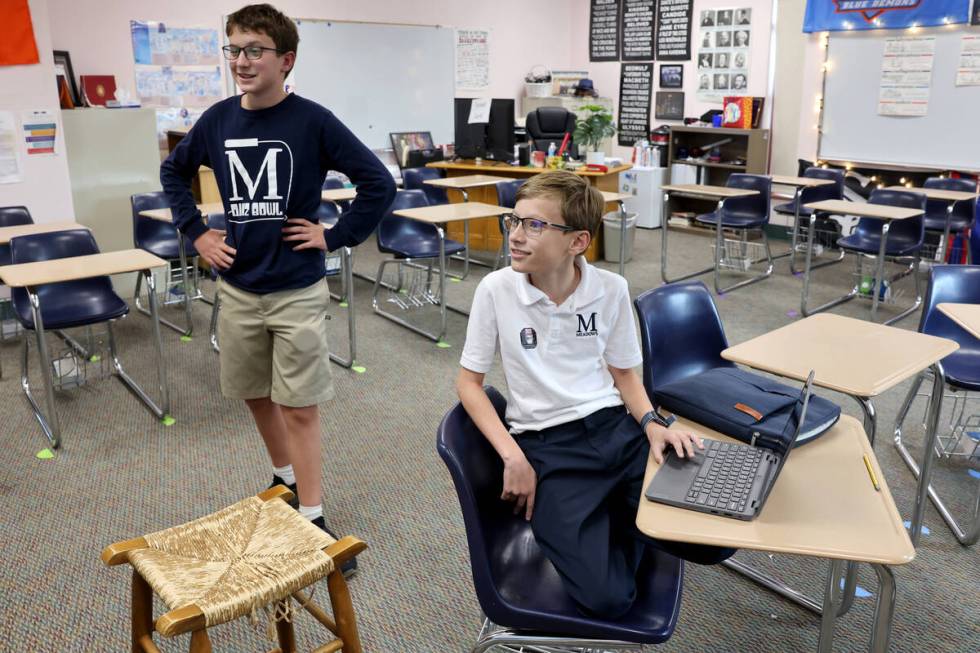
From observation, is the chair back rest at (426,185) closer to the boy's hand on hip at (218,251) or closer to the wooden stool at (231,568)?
the boy's hand on hip at (218,251)

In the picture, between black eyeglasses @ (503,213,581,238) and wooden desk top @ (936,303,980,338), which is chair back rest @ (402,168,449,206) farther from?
black eyeglasses @ (503,213,581,238)

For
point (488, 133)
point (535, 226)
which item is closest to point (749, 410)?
point (535, 226)

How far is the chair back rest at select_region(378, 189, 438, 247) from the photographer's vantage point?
198 inches

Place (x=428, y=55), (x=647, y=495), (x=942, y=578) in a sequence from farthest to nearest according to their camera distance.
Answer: (x=428, y=55) < (x=942, y=578) < (x=647, y=495)

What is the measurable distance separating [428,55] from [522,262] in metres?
6.83

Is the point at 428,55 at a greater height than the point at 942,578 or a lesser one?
greater

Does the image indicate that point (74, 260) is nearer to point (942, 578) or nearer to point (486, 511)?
point (486, 511)

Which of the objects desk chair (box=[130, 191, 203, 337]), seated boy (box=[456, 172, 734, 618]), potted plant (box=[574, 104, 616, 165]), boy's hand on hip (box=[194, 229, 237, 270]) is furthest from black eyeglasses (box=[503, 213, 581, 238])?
potted plant (box=[574, 104, 616, 165])

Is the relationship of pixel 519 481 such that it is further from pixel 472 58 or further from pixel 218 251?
pixel 472 58

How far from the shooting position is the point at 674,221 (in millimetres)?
8008

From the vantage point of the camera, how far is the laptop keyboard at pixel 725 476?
1.30m

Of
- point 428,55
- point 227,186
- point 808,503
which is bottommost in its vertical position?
point 808,503

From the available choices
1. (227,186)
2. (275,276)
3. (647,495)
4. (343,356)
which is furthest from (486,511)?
(343,356)

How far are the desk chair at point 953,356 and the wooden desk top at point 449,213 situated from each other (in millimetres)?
2291
